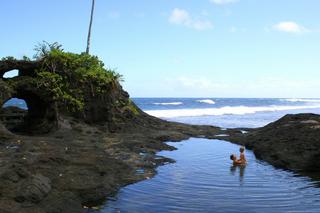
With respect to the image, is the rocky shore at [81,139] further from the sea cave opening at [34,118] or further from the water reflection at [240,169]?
the water reflection at [240,169]

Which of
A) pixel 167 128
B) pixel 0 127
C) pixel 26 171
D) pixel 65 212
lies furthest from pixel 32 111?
pixel 65 212

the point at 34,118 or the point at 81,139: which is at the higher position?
the point at 34,118

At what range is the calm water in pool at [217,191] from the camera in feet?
30.9

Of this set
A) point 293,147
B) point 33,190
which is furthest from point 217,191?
point 293,147

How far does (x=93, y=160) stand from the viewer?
12375 mm

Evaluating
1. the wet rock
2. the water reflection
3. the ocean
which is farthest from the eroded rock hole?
the ocean

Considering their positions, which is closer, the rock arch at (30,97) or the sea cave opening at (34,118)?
the rock arch at (30,97)

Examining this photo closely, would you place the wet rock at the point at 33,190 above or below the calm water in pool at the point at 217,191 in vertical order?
above

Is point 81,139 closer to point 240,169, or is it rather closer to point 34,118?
point 34,118

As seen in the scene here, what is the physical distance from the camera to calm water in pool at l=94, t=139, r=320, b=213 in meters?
9.41

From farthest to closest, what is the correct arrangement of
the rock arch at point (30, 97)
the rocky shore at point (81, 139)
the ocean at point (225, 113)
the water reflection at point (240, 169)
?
the ocean at point (225, 113)
the rock arch at point (30, 97)
the water reflection at point (240, 169)
the rocky shore at point (81, 139)

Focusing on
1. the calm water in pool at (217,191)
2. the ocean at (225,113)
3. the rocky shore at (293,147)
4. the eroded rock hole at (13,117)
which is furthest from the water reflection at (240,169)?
the ocean at (225,113)

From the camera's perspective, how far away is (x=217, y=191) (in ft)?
35.9

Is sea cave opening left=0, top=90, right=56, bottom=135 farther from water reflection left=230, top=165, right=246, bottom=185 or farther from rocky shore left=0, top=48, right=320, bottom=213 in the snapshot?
water reflection left=230, top=165, right=246, bottom=185
